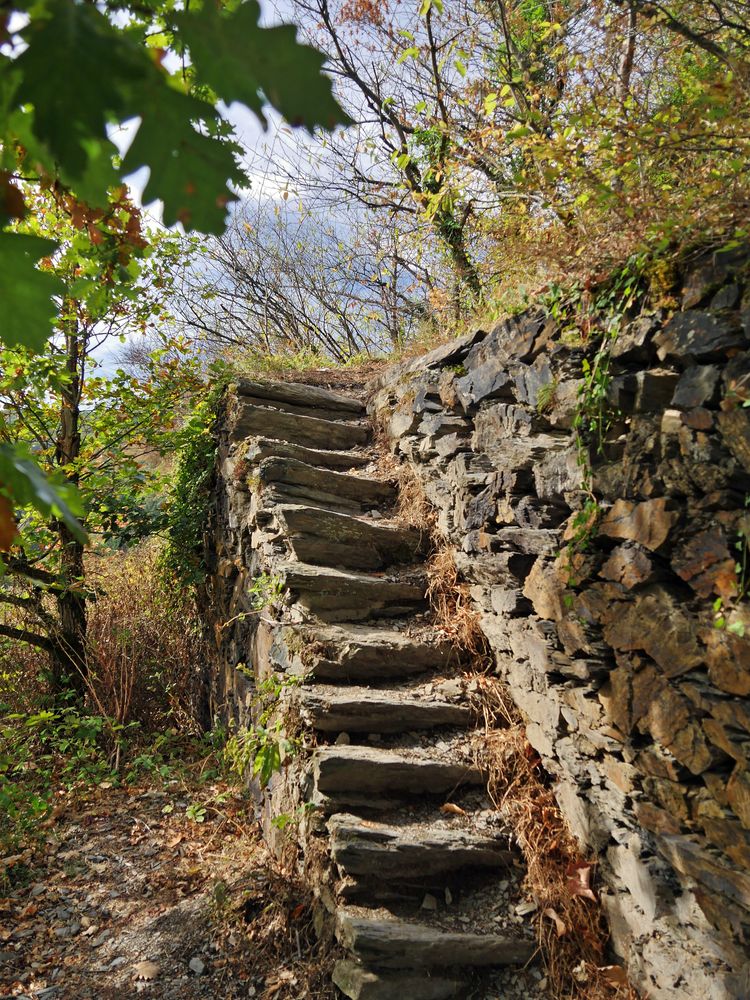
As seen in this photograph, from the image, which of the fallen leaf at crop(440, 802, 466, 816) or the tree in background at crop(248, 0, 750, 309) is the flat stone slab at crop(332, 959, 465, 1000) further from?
the tree in background at crop(248, 0, 750, 309)

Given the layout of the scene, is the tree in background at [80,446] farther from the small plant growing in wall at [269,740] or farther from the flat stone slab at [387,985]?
the flat stone slab at [387,985]

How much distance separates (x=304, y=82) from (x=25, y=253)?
47 centimetres

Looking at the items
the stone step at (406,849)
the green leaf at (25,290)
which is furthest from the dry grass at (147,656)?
the green leaf at (25,290)

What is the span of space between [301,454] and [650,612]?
311 centimetres

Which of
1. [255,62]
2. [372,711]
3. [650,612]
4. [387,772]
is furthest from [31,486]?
[372,711]

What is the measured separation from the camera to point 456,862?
2822 mm

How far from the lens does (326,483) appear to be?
187 inches

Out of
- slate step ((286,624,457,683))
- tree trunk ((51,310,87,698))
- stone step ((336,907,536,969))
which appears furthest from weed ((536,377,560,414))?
tree trunk ((51,310,87,698))

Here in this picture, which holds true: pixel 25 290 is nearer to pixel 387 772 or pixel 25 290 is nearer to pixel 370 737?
pixel 387 772

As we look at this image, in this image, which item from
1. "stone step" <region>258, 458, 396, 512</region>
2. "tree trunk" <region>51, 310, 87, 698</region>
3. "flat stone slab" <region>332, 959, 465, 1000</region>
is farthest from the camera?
"tree trunk" <region>51, 310, 87, 698</region>

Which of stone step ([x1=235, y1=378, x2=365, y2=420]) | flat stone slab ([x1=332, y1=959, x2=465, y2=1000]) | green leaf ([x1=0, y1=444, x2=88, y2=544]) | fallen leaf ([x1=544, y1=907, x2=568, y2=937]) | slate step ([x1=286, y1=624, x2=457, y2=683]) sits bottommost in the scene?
flat stone slab ([x1=332, y1=959, x2=465, y2=1000])

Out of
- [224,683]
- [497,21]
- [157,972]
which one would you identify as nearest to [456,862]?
[157,972]

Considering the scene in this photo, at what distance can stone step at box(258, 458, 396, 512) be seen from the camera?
455 centimetres

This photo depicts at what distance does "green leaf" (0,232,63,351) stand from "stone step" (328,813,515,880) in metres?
2.47
